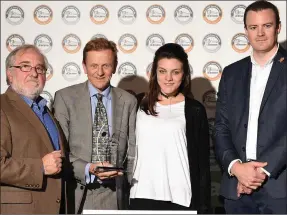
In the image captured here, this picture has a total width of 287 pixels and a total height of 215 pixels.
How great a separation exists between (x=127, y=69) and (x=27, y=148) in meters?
1.42

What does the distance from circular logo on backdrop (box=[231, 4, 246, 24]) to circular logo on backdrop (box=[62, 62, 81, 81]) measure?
3.93ft

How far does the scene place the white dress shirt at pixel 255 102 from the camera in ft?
10.2

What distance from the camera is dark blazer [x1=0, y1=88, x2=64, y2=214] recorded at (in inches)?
107

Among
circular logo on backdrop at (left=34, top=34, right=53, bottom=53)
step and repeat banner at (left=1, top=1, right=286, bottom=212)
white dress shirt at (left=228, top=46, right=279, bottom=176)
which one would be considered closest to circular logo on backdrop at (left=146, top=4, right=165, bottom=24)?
step and repeat banner at (left=1, top=1, right=286, bottom=212)

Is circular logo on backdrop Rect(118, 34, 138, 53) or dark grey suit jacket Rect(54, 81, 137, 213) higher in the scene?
circular logo on backdrop Rect(118, 34, 138, 53)

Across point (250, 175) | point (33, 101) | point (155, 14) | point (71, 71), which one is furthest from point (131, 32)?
point (250, 175)

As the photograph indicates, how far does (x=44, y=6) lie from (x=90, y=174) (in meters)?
1.48

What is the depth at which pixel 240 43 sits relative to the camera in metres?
4.02

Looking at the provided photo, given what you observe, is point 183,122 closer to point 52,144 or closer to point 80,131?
point 80,131

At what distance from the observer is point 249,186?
9.95ft

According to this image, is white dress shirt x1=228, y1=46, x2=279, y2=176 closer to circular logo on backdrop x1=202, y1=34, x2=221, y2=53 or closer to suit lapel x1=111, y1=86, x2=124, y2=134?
suit lapel x1=111, y1=86, x2=124, y2=134

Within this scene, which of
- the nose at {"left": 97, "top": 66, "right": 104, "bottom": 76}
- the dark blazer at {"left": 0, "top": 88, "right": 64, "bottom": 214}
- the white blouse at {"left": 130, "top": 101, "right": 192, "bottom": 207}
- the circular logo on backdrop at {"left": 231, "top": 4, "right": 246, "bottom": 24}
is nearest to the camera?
the dark blazer at {"left": 0, "top": 88, "right": 64, "bottom": 214}

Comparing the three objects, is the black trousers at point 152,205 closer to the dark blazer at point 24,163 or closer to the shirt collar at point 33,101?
the dark blazer at point 24,163

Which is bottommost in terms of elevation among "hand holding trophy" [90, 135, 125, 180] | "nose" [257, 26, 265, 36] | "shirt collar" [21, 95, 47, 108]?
"hand holding trophy" [90, 135, 125, 180]
